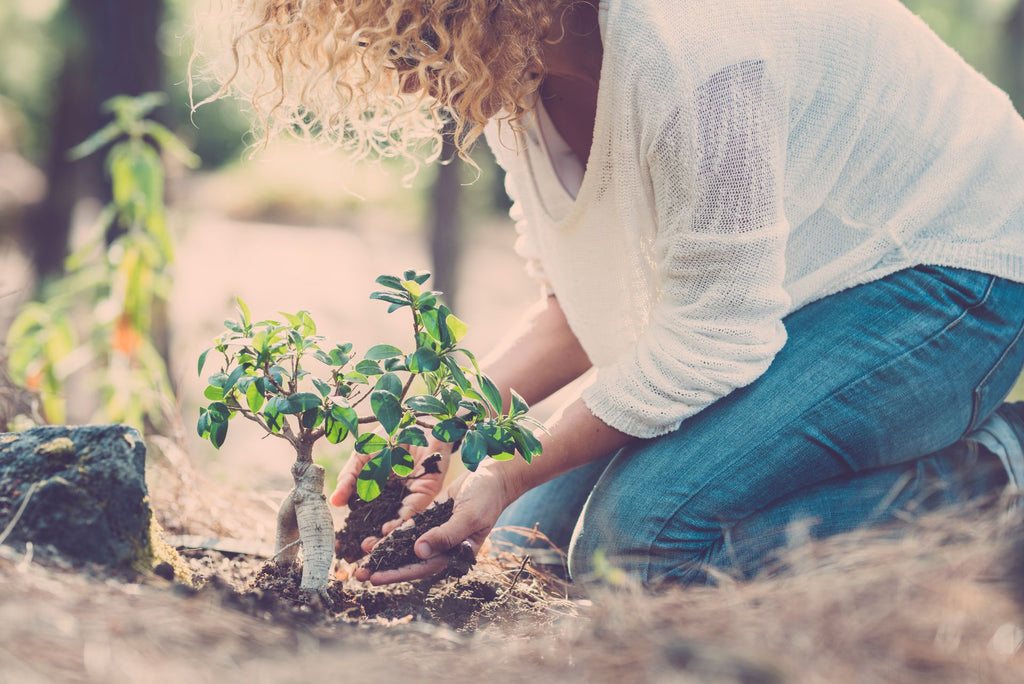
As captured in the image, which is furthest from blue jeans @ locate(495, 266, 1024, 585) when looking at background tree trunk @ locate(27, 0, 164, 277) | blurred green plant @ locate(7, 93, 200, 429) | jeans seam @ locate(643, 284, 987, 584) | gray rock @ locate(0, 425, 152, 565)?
background tree trunk @ locate(27, 0, 164, 277)

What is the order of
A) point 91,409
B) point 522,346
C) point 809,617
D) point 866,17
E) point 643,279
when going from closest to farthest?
point 809,617 → point 866,17 → point 643,279 → point 522,346 → point 91,409

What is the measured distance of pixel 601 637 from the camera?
892 millimetres

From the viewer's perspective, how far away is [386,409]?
1190mm

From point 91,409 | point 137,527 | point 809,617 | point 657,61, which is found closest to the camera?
point 809,617

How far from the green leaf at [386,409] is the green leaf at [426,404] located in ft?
0.09

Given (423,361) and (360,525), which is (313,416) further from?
(360,525)

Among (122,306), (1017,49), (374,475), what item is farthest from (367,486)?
(1017,49)

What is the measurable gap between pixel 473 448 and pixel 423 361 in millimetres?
140

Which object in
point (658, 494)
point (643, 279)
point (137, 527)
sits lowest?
point (658, 494)

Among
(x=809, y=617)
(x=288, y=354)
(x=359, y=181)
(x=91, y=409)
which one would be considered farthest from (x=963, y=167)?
(x=359, y=181)

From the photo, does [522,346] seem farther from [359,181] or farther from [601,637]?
[359,181]

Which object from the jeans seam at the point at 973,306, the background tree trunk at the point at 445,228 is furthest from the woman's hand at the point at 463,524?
the background tree trunk at the point at 445,228

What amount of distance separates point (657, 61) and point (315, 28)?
55 centimetres

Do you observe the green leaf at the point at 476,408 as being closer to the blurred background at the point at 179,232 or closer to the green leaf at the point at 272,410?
the green leaf at the point at 272,410
